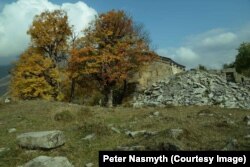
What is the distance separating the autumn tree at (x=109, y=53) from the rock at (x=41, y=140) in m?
32.9

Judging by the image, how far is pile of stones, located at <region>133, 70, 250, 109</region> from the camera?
38875 millimetres

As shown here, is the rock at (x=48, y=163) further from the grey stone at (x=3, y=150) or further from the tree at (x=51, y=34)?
the tree at (x=51, y=34)

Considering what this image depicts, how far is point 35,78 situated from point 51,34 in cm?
593

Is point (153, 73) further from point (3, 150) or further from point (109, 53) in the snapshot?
point (3, 150)

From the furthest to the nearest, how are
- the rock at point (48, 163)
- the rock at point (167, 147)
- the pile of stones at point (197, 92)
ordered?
the pile of stones at point (197, 92)
the rock at point (167, 147)
the rock at point (48, 163)

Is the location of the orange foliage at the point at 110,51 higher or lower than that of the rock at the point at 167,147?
higher

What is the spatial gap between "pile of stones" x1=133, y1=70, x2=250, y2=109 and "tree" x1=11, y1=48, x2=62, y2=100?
12.8 m

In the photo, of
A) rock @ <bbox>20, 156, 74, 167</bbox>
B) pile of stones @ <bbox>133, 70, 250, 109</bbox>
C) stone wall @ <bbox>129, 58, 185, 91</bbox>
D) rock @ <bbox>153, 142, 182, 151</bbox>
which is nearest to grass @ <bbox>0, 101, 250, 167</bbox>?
rock @ <bbox>153, 142, 182, 151</bbox>

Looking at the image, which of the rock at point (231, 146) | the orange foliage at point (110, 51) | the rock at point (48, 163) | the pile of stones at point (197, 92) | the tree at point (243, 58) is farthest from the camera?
the tree at point (243, 58)

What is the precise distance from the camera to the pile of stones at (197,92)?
3888cm

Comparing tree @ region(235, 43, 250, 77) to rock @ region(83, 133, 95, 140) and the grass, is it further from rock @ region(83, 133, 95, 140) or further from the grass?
rock @ region(83, 133, 95, 140)

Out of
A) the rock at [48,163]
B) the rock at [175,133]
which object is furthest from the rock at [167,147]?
the rock at [48,163]

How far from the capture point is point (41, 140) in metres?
16.8

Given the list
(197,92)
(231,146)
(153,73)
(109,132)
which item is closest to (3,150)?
(109,132)
